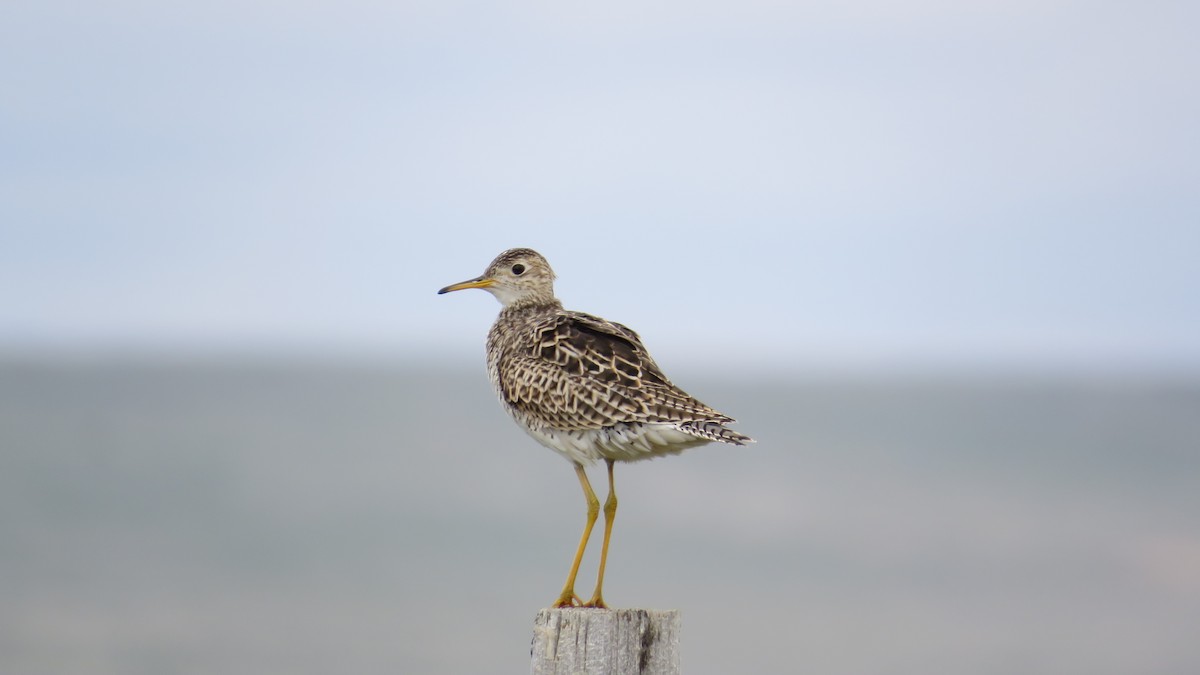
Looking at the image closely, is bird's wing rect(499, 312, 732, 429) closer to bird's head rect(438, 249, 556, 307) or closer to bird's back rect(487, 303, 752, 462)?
bird's back rect(487, 303, 752, 462)

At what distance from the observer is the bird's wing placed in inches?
345

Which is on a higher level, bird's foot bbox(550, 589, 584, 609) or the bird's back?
the bird's back

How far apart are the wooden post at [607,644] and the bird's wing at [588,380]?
6.86 ft

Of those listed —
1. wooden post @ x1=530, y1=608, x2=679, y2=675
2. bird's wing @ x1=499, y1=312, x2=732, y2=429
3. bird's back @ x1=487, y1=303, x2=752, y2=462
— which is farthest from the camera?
bird's wing @ x1=499, y1=312, x2=732, y2=429

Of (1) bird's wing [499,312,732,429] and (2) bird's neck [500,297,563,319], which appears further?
(2) bird's neck [500,297,563,319]

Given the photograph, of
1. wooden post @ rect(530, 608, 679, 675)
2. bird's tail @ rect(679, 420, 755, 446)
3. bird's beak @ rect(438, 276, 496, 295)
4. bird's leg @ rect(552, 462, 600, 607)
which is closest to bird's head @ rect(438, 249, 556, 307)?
bird's beak @ rect(438, 276, 496, 295)

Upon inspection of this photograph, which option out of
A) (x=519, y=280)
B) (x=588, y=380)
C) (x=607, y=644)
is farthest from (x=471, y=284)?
(x=607, y=644)

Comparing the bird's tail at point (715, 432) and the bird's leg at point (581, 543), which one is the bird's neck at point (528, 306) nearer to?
the bird's leg at point (581, 543)

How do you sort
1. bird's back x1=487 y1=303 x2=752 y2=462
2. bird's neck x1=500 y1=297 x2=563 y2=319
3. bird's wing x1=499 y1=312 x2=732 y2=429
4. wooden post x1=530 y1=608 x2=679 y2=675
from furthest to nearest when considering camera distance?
bird's neck x1=500 y1=297 x2=563 y2=319
bird's wing x1=499 y1=312 x2=732 y2=429
bird's back x1=487 y1=303 x2=752 y2=462
wooden post x1=530 y1=608 x2=679 y2=675

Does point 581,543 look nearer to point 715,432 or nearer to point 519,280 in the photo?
point 715,432

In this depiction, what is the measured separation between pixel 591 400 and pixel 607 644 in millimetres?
2708

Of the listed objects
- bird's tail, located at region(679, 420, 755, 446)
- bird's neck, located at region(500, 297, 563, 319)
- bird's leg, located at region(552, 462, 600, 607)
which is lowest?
bird's leg, located at region(552, 462, 600, 607)

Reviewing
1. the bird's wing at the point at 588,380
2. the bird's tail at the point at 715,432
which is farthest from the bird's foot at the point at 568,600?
the bird's tail at the point at 715,432

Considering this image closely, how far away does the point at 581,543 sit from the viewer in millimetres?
8984
